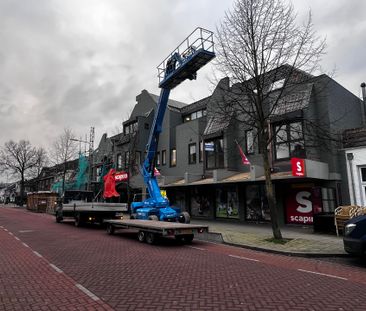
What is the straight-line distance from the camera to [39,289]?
652 centimetres

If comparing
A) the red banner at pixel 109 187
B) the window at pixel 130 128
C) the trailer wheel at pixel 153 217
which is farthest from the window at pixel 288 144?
the window at pixel 130 128

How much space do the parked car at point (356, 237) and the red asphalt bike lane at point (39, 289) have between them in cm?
690

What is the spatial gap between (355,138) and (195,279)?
15122mm

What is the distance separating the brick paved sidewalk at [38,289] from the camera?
5555mm

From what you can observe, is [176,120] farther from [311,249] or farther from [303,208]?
Result: [311,249]

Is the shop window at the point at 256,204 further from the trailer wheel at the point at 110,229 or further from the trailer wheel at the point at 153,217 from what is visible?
the trailer wheel at the point at 110,229

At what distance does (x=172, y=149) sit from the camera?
3064cm

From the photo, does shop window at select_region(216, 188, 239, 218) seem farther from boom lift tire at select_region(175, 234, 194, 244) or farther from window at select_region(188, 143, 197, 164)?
boom lift tire at select_region(175, 234, 194, 244)

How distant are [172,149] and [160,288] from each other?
24340mm

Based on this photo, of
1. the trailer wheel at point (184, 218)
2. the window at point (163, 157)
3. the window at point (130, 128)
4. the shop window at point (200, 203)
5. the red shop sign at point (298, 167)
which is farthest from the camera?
the window at point (130, 128)

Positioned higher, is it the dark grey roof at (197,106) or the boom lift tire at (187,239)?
the dark grey roof at (197,106)

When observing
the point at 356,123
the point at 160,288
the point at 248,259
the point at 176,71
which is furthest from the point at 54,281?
the point at 356,123

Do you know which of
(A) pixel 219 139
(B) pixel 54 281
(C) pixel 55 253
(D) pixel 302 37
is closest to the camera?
(B) pixel 54 281

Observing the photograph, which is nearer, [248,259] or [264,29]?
[248,259]
